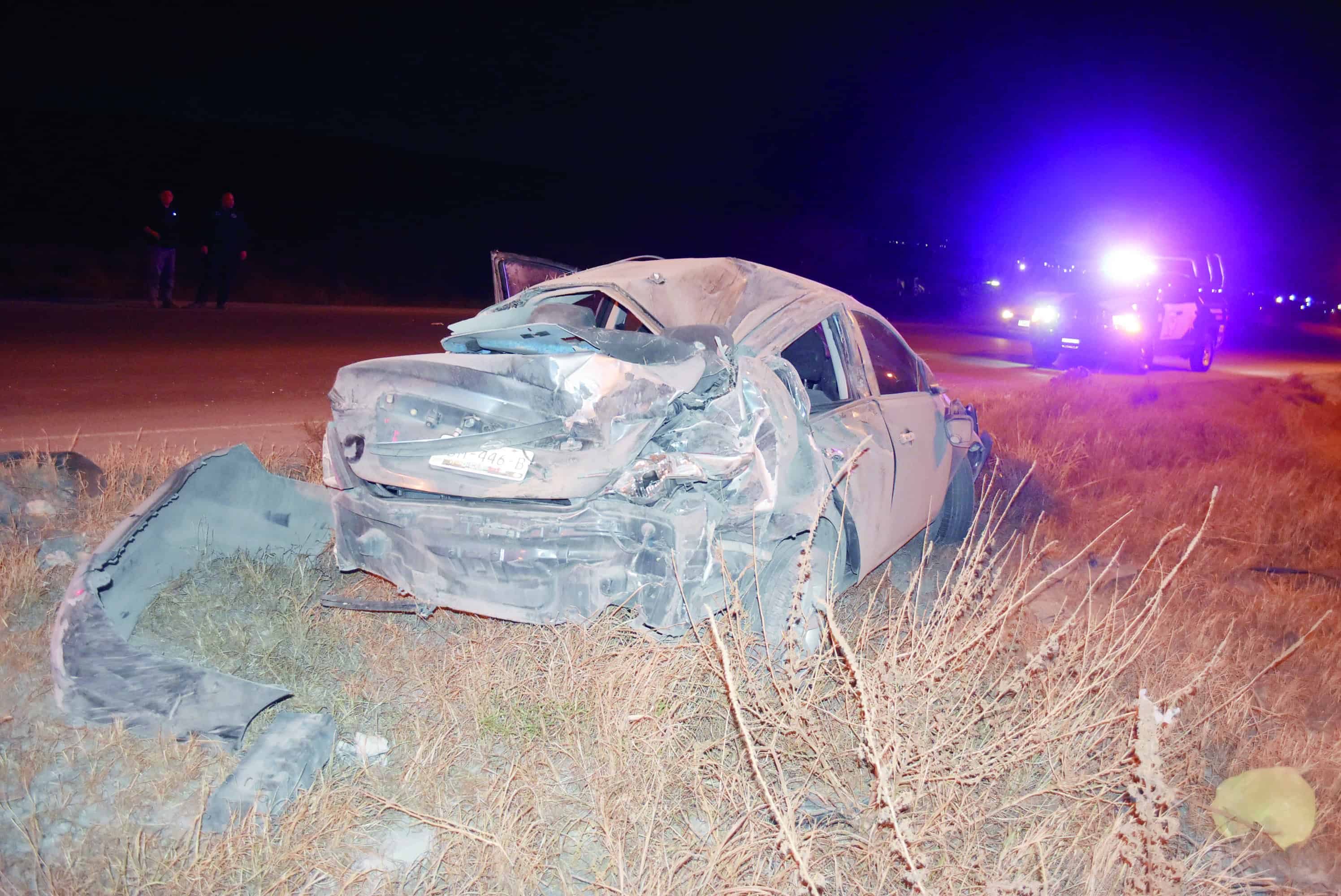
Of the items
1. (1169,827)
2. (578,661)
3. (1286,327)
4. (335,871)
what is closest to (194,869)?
(335,871)

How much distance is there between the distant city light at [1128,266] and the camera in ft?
51.0

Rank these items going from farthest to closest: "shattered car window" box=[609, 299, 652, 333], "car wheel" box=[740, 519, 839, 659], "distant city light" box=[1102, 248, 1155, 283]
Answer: "distant city light" box=[1102, 248, 1155, 283] < "shattered car window" box=[609, 299, 652, 333] < "car wheel" box=[740, 519, 839, 659]

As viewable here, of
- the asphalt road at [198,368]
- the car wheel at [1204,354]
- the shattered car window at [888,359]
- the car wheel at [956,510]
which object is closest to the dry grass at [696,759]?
the car wheel at [956,510]

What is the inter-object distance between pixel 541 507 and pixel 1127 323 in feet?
48.6

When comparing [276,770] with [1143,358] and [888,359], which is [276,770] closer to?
[888,359]

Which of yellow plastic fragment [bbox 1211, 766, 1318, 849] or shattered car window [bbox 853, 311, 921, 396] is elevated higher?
shattered car window [bbox 853, 311, 921, 396]

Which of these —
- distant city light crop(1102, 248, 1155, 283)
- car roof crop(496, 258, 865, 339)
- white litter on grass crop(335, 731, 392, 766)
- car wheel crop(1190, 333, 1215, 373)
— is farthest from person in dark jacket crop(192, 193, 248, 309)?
car wheel crop(1190, 333, 1215, 373)

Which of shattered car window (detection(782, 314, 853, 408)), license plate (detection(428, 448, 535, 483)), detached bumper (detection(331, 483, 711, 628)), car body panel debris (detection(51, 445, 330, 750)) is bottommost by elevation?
car body panel debris (detection(51, 445, 330, 750))

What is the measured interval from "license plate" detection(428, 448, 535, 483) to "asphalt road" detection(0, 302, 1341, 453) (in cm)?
344

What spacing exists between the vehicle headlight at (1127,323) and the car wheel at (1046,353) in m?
0.97

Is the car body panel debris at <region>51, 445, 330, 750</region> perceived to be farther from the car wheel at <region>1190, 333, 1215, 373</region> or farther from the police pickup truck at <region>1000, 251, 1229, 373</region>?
the car wheel at <region>1190, 333, 1215, 373</region>

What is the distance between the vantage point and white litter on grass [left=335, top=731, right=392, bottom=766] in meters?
2.99

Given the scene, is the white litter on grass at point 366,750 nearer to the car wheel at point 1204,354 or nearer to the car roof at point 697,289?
the car roof at point 697,289

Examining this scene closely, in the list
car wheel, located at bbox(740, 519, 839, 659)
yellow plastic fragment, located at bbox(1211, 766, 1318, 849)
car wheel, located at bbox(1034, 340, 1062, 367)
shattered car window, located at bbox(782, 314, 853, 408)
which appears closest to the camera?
yellow plastic fragment, located at bbox(1211, 766, 1318, 849)
